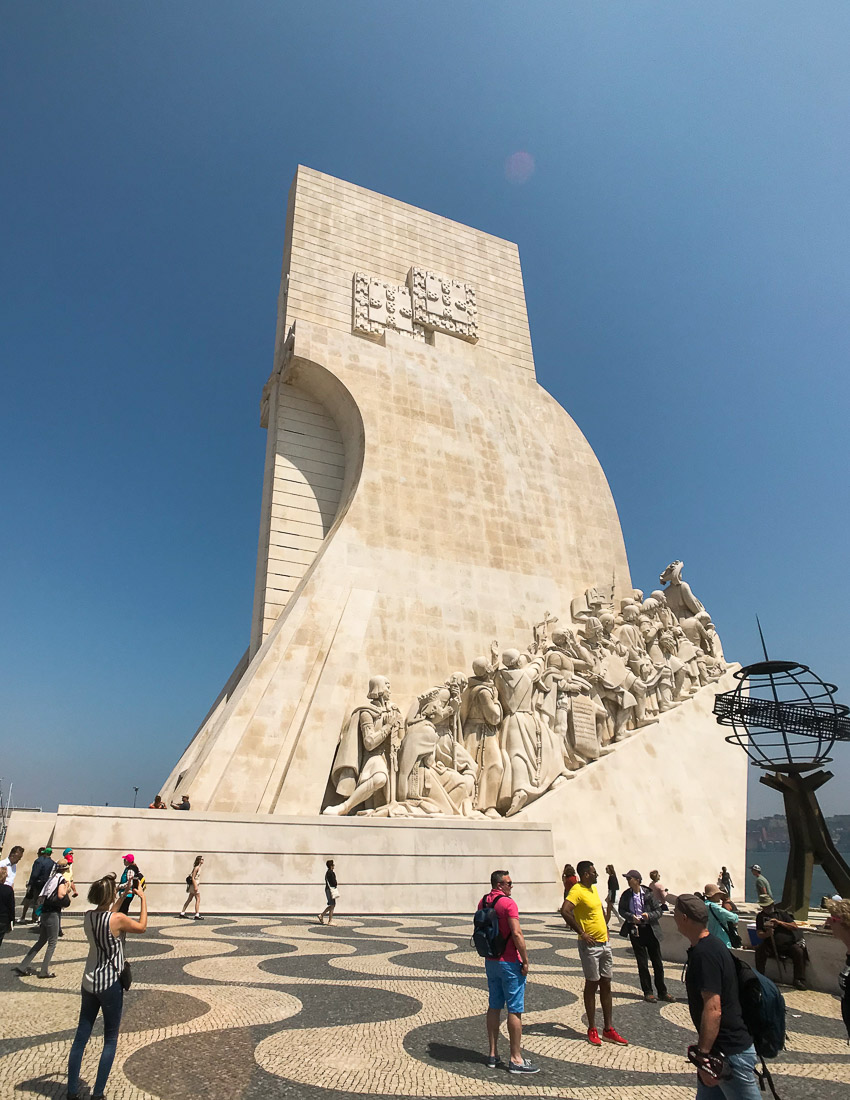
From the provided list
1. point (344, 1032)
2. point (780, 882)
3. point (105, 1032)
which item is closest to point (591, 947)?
point (344, 1032)

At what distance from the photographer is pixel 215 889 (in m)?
7.19

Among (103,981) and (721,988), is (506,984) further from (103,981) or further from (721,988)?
(103,981)

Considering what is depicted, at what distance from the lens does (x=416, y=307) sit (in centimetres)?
1501

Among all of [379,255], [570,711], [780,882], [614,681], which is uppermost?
[379,255]

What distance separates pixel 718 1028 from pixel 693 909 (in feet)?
0.99

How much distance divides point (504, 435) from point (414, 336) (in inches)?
106

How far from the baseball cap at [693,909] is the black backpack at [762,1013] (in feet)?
0.56

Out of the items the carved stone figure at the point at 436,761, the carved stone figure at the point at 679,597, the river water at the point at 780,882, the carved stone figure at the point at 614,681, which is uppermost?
the carved stone figure at the point at 679,597

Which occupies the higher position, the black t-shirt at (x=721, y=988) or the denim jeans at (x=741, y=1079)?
the black t-shirt at (x=721, y=988)

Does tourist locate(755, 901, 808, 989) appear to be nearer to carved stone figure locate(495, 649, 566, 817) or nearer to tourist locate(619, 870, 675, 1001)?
tourist locate(619, 870, 675, 1001)

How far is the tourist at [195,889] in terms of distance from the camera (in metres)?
6.69

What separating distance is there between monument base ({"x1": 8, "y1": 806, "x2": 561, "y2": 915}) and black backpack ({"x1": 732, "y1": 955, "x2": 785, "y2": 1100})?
634cm

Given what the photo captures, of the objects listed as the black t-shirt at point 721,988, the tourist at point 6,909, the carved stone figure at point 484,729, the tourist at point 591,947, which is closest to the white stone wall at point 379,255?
the carved stone figure at point 484,729

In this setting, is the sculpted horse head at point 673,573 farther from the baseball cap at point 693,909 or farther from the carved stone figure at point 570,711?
the baseball cap at point 693,909
